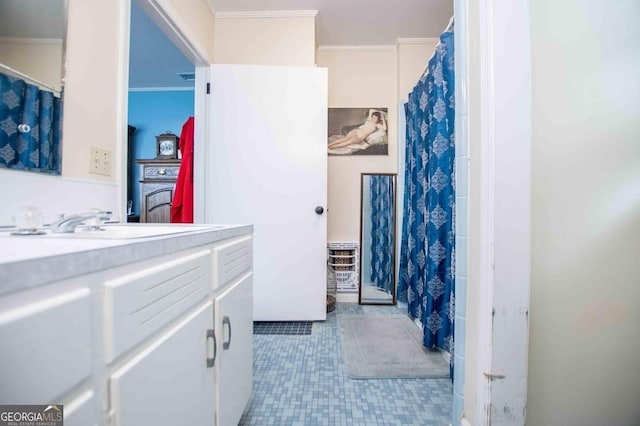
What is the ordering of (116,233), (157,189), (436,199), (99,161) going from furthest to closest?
(157,189) < (436,199) < (99,161) < (116,233)

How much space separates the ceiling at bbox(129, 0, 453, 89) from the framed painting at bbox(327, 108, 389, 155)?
0.64 m

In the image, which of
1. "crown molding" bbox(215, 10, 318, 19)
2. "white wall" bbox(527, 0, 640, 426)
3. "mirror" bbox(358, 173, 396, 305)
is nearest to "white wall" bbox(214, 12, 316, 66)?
"crown molding" bbox(215, 10, 318, 19)

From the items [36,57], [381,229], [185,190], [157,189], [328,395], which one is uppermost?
[36,57]

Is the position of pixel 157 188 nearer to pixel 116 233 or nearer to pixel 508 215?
pixel 116 233

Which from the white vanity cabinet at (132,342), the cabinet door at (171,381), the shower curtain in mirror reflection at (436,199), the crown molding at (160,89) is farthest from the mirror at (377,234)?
the crown molding at (160,89)

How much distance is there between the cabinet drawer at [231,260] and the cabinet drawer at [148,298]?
4.0 inches

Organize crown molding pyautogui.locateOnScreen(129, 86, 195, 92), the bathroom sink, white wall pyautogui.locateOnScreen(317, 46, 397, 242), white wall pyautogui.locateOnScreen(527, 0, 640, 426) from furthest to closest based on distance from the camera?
crown molding pyautogui.locateOnScreen(129, 86, 195, 92) < white wall pyautogui.locateOnScreen(317, 46, 397, 242) < white wall pyautogui.locateOnScreen(527, 0, 640, 426) < the bathroom sink

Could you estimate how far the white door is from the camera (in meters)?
1.97

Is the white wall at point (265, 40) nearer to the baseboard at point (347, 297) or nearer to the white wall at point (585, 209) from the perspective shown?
the white wall at point (585, 209)

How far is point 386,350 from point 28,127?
6.25ft

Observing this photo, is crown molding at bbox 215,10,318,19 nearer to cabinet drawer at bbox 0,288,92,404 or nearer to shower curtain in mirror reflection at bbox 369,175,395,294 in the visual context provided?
shower curtain in mirror reflection at bbox 369,175,395,294

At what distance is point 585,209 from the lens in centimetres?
86

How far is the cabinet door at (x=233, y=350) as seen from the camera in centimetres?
82

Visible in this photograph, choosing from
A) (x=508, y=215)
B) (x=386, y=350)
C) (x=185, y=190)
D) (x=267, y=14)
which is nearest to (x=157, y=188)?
(x=185, y=190)
